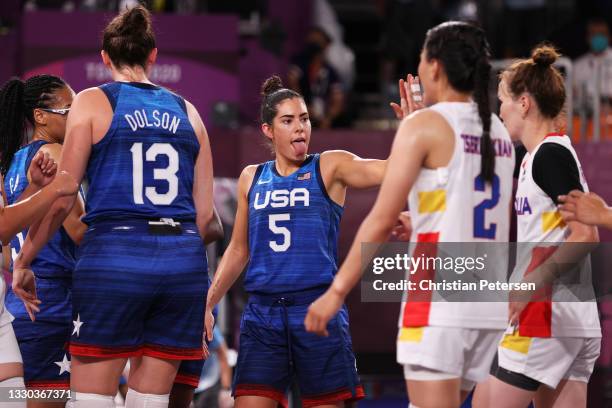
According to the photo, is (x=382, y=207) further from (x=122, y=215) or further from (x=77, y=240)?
(x=77, y=240)

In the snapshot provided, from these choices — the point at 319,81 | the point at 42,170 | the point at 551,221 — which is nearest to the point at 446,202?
the point at 551,221

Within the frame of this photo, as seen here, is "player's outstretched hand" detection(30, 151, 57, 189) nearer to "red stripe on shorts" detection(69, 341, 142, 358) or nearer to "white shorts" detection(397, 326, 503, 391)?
"red stripe on shorts" detection(69, 341, 142, 358)

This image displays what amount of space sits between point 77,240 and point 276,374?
115 cm

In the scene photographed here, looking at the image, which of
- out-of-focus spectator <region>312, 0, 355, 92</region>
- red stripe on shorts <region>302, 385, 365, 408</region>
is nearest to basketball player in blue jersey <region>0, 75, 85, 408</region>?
red stripe on shorts <region>302, 385, 365, 408</region>

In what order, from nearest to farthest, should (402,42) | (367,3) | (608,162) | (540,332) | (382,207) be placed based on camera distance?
(382,207) < (540,332) < (608,162) < (402,42) < (367,3)

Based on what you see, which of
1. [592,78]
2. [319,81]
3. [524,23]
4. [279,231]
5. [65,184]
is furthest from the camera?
[524,23]

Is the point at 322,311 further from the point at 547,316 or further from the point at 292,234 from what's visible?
the point at 547,316

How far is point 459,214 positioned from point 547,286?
3.49 feet

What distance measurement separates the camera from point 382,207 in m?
3.76

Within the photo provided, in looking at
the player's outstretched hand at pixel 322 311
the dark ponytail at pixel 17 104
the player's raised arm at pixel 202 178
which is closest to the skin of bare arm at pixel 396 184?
the player's outstretched hand at pixel 322 311

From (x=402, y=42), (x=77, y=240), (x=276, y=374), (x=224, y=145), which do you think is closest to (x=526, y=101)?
(x=276, y=374)

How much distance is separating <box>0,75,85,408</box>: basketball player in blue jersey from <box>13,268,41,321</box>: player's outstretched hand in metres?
0.08

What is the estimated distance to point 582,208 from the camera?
4.40 metres

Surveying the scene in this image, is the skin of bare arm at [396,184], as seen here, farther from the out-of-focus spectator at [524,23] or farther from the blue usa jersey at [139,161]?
the out-of-focus spectator at [524,23]
